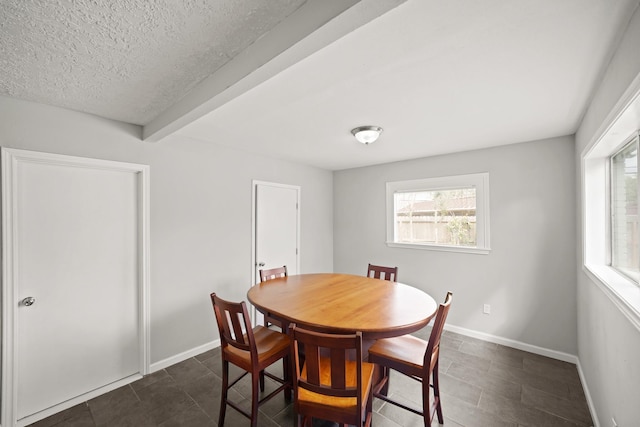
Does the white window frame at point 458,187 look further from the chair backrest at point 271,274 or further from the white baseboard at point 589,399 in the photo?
the chair backrest at point 271,274

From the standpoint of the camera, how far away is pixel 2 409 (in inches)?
74.2

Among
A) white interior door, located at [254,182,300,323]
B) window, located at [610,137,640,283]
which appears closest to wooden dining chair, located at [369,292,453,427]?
window, located at [610,137,640,283]

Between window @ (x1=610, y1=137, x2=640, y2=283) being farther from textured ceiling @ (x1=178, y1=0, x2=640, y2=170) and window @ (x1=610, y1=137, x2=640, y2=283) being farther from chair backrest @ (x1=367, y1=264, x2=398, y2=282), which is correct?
chair backrest @ (x1=367, y1=264, x2=398, y2=282)

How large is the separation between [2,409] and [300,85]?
121 inches

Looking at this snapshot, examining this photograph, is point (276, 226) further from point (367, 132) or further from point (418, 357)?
point (418, 357)

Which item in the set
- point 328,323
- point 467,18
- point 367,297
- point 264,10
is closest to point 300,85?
point 264,10

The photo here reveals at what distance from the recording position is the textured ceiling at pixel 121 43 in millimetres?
1121

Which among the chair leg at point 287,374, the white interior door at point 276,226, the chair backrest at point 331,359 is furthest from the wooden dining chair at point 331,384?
the white interior door at point 276,226

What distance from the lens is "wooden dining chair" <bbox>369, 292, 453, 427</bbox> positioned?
165 cm

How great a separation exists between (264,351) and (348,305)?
0.67m

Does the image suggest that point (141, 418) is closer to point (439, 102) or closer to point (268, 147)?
point (268, 147)

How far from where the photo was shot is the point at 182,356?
2863 millimetres

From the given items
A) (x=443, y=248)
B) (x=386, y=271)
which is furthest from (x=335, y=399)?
(x=443, y=248)

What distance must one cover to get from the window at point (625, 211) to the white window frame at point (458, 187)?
47.3 inches
